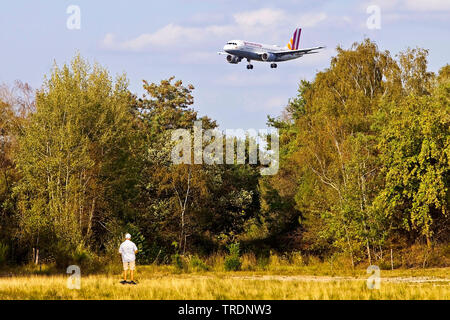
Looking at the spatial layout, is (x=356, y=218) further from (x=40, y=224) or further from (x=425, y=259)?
(x=40, y=224)

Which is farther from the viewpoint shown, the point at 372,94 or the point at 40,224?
the point at 372,94

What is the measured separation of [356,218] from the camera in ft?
168

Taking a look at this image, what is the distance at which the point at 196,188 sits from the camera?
2375 inches

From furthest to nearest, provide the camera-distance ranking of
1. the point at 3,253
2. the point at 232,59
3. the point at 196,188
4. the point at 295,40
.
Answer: the point at 295,40 < the point at 232,59 < the point at 196,188 < the point at 3,253

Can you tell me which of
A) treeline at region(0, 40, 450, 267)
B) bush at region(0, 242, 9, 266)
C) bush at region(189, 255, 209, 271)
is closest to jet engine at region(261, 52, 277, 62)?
treeline at region(0, 40, 450, 267)

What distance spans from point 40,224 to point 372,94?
44564 millimetres

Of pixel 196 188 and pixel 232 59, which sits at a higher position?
pixel 232 59

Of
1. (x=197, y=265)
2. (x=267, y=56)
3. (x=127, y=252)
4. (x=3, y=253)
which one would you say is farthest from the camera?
(x=267, y=56)

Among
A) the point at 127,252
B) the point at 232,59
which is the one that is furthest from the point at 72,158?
the point at 232,59

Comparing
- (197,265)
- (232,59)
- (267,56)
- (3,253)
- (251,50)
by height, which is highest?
(251,50)

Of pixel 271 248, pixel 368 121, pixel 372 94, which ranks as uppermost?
pixel 372 94

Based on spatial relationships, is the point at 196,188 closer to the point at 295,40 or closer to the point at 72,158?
the point at 72,158
